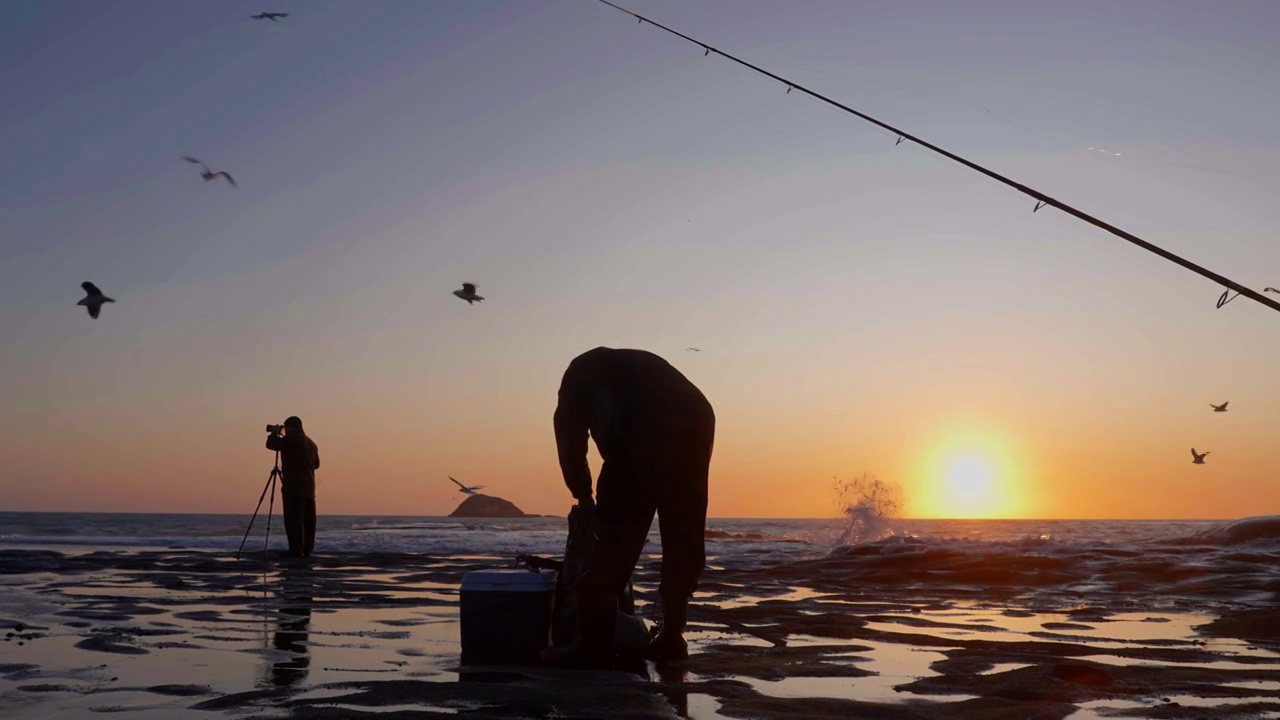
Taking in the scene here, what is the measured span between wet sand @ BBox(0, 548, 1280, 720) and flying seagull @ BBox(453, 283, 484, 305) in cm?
718

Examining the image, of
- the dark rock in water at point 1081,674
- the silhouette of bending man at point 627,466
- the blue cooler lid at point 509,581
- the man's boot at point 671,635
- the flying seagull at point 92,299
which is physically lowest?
the dark rock in water at point 1081,674

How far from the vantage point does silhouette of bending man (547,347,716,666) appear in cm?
622

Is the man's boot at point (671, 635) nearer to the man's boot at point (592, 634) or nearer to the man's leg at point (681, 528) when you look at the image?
the man's leg at point (681, 528)

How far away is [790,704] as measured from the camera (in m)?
5.09

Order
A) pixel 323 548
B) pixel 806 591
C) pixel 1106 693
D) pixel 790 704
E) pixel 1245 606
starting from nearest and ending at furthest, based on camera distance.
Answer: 1. pixel 790 704
2. pixel 1106 693
3. pixel 1245 606
4. pixel 806 591
5. pixel 323 548

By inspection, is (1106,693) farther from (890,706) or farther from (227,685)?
(227,685)

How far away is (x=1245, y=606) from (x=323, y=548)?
1832cm

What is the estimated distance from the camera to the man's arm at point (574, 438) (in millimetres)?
6344

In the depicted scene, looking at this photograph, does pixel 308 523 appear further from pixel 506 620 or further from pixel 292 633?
pixel 506 620

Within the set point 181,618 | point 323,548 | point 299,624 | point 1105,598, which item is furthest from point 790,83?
point 323,548

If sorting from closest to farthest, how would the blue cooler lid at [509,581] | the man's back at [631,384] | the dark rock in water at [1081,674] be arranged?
the dark rock in water at [1081,674] < the man's back at [631,384] < the blue cooler lid at [509,581]

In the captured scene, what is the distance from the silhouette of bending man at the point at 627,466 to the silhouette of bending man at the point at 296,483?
1345 centimetres

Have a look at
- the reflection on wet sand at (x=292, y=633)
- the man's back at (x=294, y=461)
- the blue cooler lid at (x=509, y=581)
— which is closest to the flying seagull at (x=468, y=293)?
the man's back at (x=294, y=461)

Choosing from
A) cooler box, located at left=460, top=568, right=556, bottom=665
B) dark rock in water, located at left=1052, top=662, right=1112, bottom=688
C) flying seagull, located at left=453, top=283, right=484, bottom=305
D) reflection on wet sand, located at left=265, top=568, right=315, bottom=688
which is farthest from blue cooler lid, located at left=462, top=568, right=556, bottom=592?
flying seagull, located at left=453, top=283, right=484, bottom=305
